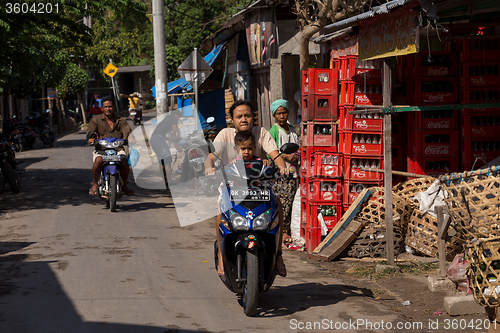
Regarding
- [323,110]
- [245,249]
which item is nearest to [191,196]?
[323,110]

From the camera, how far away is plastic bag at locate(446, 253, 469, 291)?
5.12 m

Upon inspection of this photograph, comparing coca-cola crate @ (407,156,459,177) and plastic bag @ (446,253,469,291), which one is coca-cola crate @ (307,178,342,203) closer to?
coca-cola crate @ (407,156,459,177)

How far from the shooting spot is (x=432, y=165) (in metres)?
7.53

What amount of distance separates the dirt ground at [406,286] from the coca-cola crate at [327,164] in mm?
1101

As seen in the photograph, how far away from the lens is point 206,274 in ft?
20.5

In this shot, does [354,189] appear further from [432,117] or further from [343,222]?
[432,117]

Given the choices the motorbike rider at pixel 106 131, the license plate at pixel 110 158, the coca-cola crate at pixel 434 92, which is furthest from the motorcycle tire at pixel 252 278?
the motorbike rider at pixel 106 131

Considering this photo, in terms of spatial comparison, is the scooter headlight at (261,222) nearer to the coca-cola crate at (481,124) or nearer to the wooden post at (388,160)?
the wooden post at (388,160)

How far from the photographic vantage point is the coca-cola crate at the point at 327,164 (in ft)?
24.1

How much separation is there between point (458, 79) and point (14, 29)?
28.0 ft

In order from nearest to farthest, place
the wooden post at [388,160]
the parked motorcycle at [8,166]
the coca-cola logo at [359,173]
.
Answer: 1. the wooden post at [388,160]
2. the coca-cola logo at [359,173]
3. the parked motorcycle at [8,166]

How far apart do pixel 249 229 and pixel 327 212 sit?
110 inches

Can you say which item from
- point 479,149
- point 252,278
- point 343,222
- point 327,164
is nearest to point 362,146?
point 327,164

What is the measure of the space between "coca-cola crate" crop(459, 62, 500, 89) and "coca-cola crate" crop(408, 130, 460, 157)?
25.4 inches
